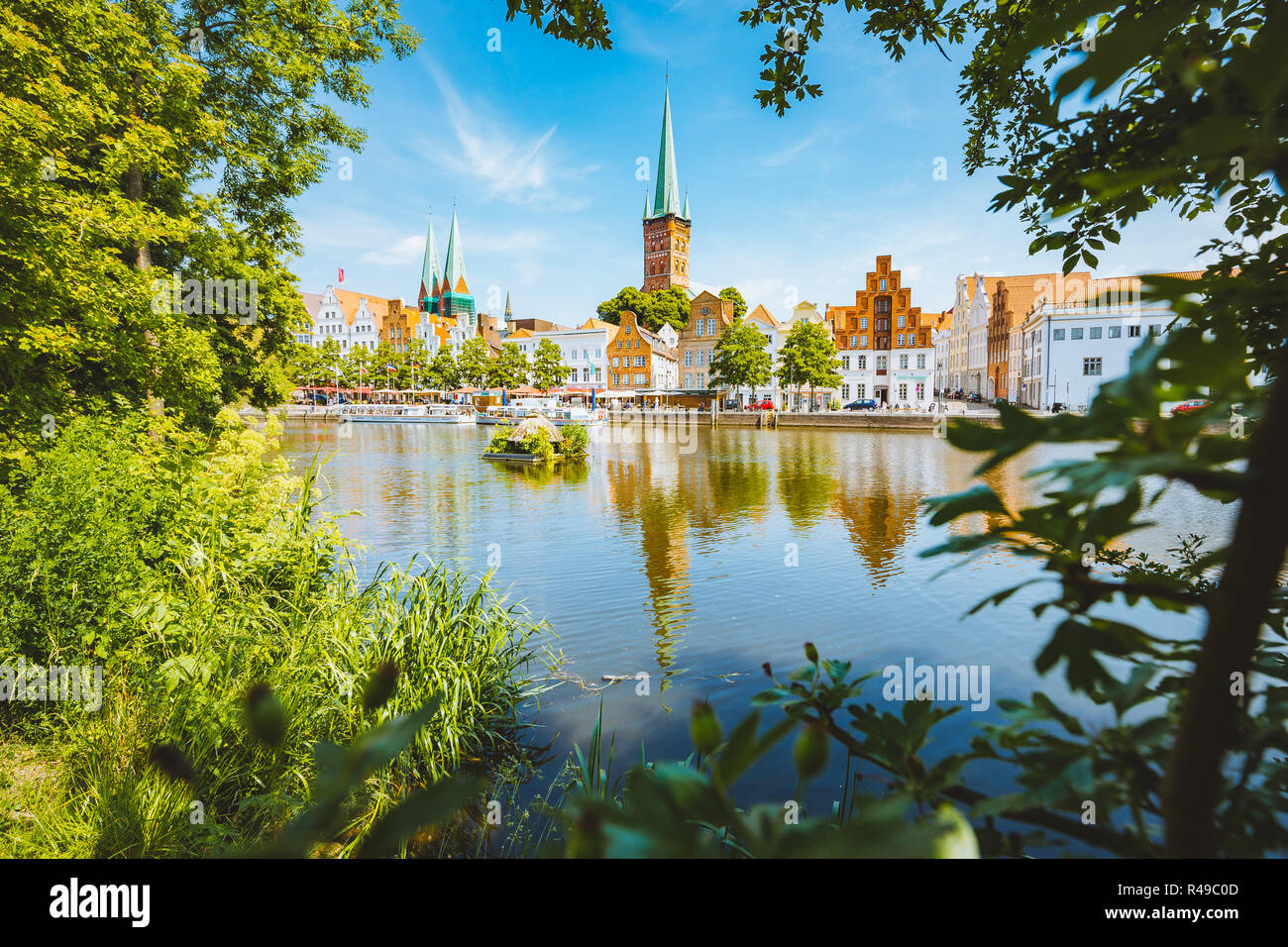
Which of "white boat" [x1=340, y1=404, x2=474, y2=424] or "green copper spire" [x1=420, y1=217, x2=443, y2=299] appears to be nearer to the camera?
"white boat" [x1=340, y1=404, x2=474, y2=424]

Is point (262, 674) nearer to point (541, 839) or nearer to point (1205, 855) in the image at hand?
point (541, 839)

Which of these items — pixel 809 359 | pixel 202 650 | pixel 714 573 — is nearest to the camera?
pixel 202 650

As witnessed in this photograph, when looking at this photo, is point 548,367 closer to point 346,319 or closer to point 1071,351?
point 346,319

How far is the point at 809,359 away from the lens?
2116 inches

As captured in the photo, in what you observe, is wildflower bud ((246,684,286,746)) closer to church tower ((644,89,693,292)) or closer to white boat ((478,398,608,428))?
white boat ((478,398,608,428))

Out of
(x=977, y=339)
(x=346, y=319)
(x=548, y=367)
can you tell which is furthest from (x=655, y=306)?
(x=346, y=319)

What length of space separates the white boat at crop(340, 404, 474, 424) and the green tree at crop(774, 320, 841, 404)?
29400 millimetres

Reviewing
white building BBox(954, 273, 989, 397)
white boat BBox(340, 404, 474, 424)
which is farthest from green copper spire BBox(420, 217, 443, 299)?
white building BBox(954, 273, 989, 397)

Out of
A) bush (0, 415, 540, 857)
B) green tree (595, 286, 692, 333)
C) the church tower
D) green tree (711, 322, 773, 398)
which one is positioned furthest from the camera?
the church tower

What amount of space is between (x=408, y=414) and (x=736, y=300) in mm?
39523

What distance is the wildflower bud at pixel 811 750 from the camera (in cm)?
54

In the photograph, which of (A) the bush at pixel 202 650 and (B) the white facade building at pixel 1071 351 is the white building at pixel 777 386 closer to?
(B) the white facade building at pixel 1071 351

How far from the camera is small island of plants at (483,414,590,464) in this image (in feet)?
83.7
